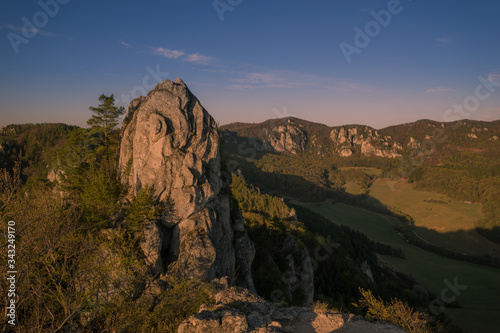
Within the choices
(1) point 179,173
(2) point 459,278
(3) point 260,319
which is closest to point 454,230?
(2) point 459,278

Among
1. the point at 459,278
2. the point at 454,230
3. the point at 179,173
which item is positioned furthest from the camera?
the point at 454,230

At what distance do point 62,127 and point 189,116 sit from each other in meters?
106

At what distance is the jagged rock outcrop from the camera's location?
12117 millimetres

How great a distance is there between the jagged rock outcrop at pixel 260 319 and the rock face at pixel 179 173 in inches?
361

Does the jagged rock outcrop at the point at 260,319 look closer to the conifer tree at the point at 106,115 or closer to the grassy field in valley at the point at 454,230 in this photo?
the conifer tree at the point at 106,115

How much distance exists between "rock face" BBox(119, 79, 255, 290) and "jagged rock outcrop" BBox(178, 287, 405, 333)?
9177 mm

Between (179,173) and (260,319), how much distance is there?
1633 cm

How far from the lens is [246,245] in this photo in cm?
3400

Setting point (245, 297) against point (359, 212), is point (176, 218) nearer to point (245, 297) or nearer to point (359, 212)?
point (245, 297)

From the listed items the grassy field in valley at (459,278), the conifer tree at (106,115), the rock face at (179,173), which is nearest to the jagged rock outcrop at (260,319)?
the rock face at (179,173)

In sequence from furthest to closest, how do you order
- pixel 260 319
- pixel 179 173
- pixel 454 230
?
pixel 454 230 < pixel 179 173 < pixel 260 319

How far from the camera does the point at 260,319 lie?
44.5 feet

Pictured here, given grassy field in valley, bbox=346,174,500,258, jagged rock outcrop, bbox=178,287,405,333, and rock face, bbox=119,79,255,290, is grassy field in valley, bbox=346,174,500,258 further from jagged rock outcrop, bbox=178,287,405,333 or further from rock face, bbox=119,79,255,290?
jagged rock outcrop, bbox=178,287,405,333

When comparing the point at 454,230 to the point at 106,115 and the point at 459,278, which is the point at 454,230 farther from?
the point at 106,115
